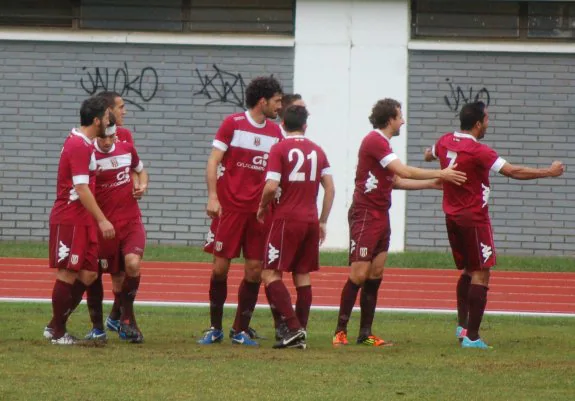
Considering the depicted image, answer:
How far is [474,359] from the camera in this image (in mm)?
10305

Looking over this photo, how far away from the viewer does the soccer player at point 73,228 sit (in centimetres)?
1081

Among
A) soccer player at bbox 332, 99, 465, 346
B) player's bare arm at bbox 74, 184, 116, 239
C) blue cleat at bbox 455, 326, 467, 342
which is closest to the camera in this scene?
player's bare arm at bbox 74, 184, 116, 239

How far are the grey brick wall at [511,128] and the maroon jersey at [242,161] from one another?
11101mm

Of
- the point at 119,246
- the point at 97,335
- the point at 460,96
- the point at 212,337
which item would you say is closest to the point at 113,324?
the point at 97,335

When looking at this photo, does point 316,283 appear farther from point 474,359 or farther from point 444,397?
point 444,397

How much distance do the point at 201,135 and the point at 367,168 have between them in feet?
37.2

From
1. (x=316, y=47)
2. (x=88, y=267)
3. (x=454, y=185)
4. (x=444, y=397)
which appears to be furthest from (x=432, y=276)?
(x=444, y=397)

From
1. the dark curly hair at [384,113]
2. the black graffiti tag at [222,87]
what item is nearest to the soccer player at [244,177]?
the dark curly hair at [384,113]

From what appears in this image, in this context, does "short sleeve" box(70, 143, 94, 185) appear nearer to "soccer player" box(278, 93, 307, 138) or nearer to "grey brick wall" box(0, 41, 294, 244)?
"soccer player" box(278, 93, 307, 138)

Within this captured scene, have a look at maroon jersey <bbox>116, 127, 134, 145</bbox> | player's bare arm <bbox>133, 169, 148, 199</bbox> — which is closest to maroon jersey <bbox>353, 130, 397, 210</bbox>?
player's bare arm <bbox>133, 169, 148, 199</bbox>

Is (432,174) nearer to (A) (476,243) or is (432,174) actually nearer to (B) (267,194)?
(A) (476,243)

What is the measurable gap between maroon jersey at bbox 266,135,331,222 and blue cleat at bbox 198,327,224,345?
123cm

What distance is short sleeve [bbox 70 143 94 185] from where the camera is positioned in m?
10.6

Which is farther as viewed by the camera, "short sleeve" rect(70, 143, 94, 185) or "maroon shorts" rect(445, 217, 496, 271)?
"maroon shorts" rect(445, 217, 496, 271)
